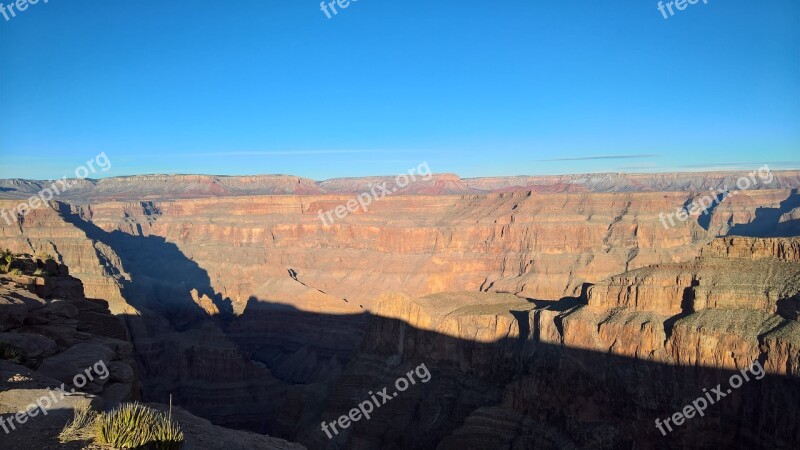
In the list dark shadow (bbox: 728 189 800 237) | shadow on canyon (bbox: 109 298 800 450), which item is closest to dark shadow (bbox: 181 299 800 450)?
shadow on canyon (bbox: 109 298 800 450)

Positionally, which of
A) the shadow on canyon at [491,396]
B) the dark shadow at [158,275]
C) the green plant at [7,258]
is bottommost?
the shadow on canyon at [491,396]

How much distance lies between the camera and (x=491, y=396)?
37062 mm

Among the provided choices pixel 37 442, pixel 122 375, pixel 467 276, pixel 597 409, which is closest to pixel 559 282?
pixel 467 276

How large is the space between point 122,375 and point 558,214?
103397mm

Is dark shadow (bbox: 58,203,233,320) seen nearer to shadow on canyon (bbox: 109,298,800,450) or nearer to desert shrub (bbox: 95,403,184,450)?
shadow on canyon (bbox: 109,298,800,450)

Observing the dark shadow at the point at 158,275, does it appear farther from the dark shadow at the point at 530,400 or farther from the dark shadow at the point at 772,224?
the dark shadow at the point at 772,224

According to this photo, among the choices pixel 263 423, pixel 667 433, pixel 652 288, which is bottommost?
pixel 263 423

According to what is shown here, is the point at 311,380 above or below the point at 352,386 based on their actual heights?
below

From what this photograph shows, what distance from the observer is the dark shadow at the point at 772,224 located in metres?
112

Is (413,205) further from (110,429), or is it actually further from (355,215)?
(110,429)

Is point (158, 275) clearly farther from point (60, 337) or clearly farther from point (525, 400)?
point (60, 337)

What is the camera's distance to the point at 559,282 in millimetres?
96188

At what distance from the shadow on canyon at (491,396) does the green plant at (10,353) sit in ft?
78.5

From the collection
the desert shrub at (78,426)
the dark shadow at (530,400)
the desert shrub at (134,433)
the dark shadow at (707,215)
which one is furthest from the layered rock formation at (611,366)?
the dark shadow at (707,215)
